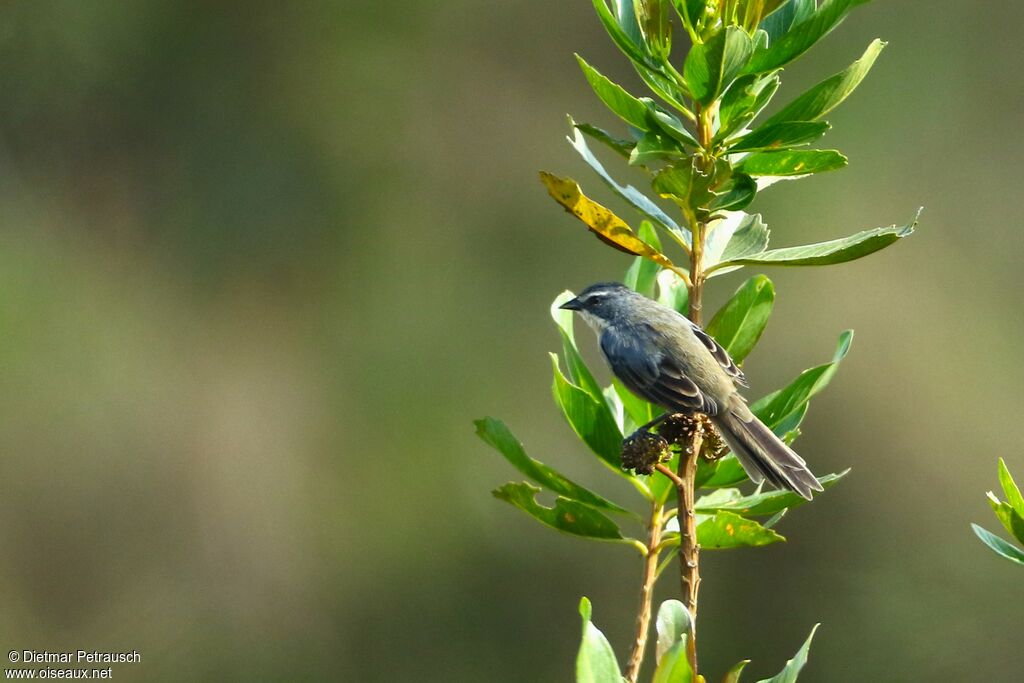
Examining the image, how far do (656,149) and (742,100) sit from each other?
11 cm

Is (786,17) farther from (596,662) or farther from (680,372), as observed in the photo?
(680,372)

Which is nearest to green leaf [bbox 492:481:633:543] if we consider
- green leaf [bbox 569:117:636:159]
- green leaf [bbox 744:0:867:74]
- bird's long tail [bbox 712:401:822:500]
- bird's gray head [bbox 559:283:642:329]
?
bird's long tail [bbox 712:401:822:500]

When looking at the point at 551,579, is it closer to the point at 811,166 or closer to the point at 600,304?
the point at 600,304

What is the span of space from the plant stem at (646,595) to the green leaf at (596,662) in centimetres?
8

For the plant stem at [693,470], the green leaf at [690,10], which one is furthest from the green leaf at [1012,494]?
the green leaf at [690,10]

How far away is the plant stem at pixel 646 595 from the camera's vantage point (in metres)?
1.00

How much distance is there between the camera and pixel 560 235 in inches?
217

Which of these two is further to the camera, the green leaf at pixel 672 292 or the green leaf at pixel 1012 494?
the green leaf at pixel 672 292

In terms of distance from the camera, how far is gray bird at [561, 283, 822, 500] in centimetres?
144

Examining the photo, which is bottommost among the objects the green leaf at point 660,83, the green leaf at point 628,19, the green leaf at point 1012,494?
the green leaf at point 1012,494

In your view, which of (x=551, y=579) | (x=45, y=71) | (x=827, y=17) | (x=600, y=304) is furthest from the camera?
(x=45, y=71)

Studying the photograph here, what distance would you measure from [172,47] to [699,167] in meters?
5.40

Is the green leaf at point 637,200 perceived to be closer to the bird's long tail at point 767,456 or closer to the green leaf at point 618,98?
the green leaf at point 618,98

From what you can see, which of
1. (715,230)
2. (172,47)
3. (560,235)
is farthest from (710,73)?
(172,47)
